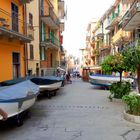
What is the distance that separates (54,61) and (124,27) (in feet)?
44.3

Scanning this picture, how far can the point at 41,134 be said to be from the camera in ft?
28.7

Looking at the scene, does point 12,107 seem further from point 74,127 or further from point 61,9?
point 61,9

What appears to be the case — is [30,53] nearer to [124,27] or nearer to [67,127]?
[124,27]

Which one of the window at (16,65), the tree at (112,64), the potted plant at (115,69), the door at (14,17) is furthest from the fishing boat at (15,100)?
the window at (16,65)

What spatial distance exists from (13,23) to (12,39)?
1.03 meters

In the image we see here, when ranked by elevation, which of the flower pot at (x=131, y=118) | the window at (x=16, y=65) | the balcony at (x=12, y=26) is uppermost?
the balcony at (x=12, y=26)

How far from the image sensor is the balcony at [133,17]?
23038 mm

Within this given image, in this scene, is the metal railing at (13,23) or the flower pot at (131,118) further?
the metal railing at (13,23)

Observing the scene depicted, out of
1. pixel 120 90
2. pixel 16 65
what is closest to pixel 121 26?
pixel 16 65

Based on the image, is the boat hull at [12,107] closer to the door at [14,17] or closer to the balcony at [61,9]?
the door at [14,17]

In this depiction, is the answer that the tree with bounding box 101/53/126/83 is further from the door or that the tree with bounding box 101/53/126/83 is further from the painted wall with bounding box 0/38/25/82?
the door

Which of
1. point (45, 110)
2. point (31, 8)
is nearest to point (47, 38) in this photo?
point (31, 8)

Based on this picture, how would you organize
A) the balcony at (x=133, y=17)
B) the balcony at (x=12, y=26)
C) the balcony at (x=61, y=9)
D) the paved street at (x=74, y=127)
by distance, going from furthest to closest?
1. the balcony at (x=61, y=9)
2. the balcony at (x=133, y=17)
3. the balcony at (x=12, y=26)
4. the paved street at (x=74, y=127)

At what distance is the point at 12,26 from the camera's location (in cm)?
1817
